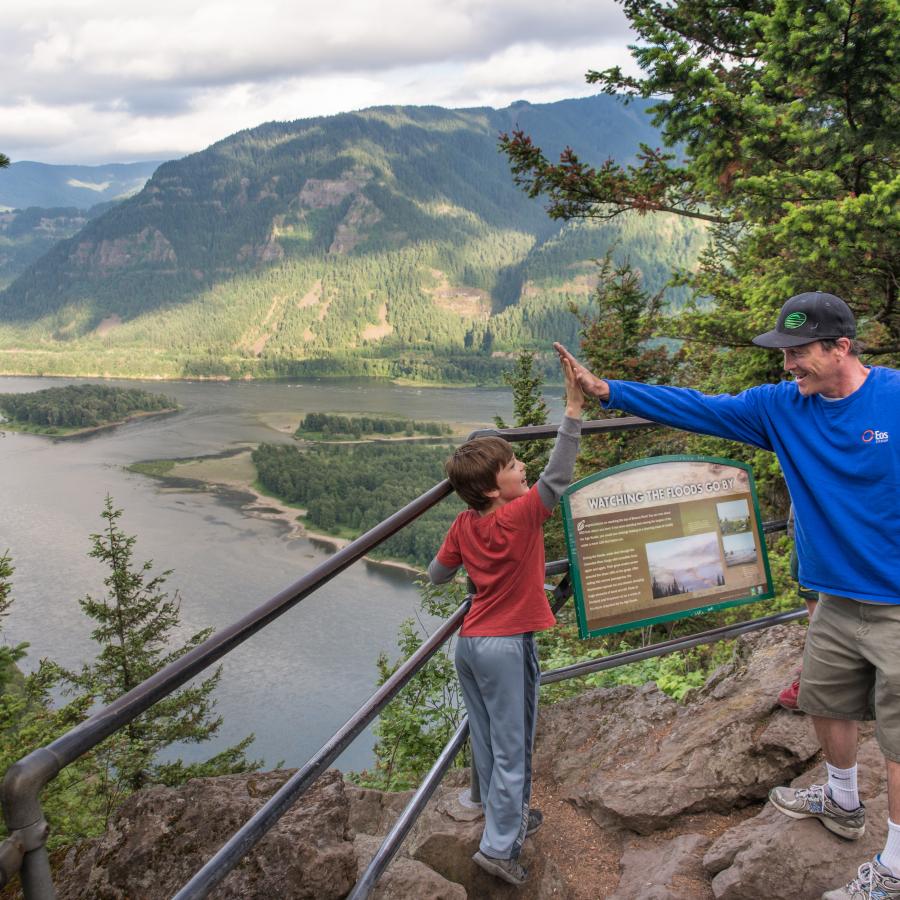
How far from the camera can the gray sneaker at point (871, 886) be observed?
203 cm

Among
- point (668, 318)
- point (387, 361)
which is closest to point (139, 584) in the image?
point (668, 318)

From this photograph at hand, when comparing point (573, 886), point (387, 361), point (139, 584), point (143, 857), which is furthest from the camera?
point (387, 361)

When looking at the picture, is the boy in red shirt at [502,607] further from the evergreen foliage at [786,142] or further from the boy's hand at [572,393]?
the evergreen foliage at [786,142]

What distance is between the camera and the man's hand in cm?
242

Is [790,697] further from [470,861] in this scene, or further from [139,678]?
[139,678]

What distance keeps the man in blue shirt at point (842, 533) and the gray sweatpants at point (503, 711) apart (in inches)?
32.3

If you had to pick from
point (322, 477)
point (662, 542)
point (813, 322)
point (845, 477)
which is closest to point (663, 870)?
point (662, 542)

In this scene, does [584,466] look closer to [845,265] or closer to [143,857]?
[845,265]

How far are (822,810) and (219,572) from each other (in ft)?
249

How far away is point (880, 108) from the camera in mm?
7215

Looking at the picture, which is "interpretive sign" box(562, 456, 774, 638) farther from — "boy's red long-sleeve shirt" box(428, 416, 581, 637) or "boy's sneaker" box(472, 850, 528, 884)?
"boy's sneaker" box(472, 850, 528, 884)

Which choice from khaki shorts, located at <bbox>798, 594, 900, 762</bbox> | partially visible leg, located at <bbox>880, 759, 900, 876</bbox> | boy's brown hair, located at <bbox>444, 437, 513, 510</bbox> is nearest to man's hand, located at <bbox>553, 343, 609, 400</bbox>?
boy's brown hair, located at <bbox>444, 437, 513, 510</bbox>

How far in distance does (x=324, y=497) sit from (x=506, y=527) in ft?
311

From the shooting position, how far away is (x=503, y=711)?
2.33 m
